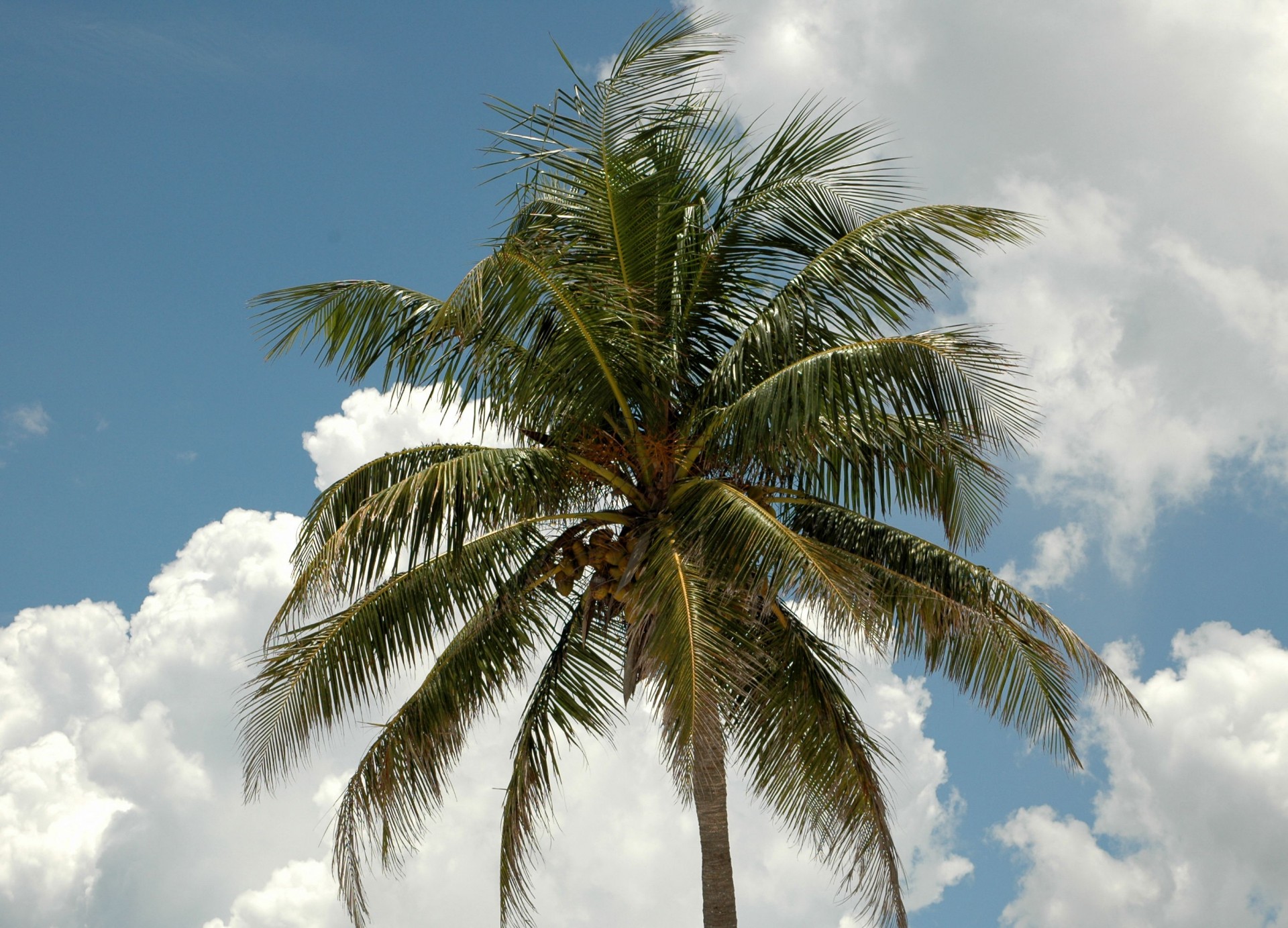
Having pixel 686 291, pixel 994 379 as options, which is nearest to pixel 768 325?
pixel 686 291

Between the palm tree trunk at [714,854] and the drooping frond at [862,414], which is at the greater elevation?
the drooping frond at [862,414]

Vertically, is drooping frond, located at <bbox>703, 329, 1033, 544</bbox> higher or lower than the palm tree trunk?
higher

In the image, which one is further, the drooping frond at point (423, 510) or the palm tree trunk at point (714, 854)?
the palm tree trunk at point (714, 854)

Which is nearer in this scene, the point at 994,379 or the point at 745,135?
the point at 994,379

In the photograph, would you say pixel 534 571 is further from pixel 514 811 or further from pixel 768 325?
pixel 768 325

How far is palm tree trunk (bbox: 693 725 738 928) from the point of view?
1044 cm

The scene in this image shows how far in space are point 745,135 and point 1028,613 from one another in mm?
4520

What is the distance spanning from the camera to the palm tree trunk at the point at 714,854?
10438 millimetres

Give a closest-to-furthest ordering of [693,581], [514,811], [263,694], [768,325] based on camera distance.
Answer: [693,581]
[768,325]
[263,694]
[514,811]

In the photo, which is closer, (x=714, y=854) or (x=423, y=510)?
(x=423, y=510)

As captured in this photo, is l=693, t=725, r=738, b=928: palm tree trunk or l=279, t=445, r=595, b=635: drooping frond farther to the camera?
l=693, t=725, r=738, b=928: palm tree trunk

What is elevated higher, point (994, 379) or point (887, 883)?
point (994, 379)

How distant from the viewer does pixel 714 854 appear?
34.3 feet

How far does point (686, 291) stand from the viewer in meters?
10.1
